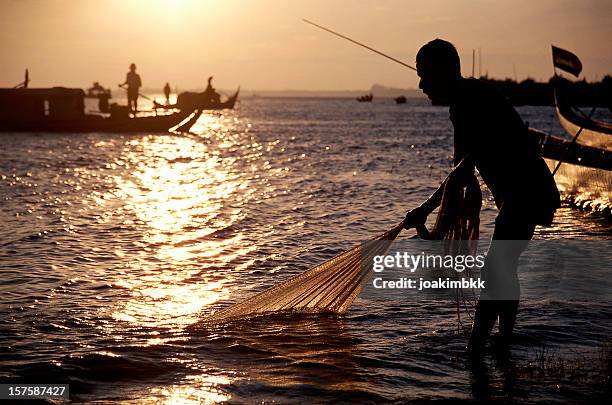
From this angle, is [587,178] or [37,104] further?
[37,104]

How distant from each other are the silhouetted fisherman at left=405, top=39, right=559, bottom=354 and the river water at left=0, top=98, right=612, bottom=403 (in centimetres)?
101

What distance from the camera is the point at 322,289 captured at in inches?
244

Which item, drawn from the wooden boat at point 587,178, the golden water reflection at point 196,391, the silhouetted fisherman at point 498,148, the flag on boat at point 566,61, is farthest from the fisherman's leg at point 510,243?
the flag on boat at point 566,61

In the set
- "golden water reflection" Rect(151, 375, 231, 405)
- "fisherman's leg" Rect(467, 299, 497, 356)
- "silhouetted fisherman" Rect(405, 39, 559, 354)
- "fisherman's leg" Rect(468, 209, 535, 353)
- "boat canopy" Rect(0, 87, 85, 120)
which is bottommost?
"golden water reflection" Rect(151, 375, 231, 405)

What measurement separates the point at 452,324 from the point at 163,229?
678 cm

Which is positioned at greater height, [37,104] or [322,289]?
[37,104]

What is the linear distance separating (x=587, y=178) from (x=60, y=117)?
33.8 meters

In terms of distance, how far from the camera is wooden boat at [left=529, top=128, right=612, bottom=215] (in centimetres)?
1296

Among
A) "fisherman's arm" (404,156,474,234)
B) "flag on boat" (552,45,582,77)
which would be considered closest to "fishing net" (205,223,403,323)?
"fisherman's arm" (404,156,474,234)

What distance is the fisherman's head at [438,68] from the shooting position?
468 cm

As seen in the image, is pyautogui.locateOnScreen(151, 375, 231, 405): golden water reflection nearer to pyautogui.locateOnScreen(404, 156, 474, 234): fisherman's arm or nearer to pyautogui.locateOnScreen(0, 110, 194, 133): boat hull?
pyautogui.locateOnScreen(404, 156, 474, 234): fisherman's arm

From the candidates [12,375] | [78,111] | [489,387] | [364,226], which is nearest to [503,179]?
[489,387]

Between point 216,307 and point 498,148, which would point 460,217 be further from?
point 216,307

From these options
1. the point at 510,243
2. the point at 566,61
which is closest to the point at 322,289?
the point at 510,243
